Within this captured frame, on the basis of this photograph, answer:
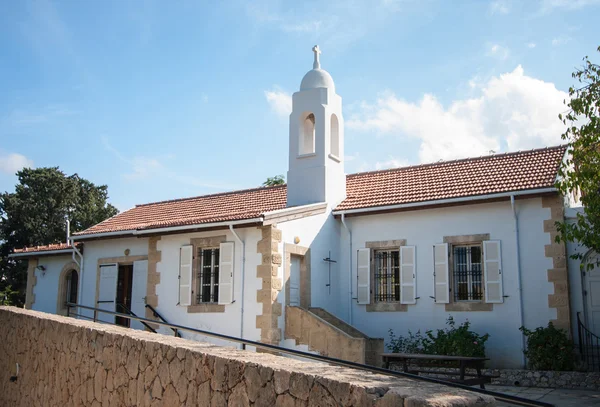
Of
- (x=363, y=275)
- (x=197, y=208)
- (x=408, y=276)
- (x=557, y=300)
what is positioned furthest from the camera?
(x=197, y=208)

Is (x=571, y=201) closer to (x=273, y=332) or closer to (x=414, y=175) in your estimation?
(x=414, y=175)

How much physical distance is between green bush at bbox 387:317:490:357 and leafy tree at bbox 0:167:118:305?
889 inches

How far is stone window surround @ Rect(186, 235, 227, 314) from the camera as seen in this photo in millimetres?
13758

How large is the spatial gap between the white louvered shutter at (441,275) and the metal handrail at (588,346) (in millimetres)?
2755

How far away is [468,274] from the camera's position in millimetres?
13445

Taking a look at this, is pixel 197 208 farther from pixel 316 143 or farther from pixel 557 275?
pixel 557 275

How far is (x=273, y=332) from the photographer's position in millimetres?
12594

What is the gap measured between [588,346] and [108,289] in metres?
12.1

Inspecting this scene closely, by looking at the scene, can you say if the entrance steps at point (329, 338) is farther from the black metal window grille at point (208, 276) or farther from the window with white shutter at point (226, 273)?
the black metal window grille at point (208, 276)

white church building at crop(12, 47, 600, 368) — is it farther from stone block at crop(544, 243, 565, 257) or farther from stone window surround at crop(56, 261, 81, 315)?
stone window surround at crop(56, 261, 81, 315)

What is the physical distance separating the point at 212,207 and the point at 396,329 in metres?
6.78

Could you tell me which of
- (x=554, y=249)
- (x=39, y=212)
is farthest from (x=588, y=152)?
(x=39, y=212)

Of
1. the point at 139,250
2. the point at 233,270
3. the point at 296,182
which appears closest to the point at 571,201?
the point at 296,182

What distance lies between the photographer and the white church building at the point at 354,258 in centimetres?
1252
